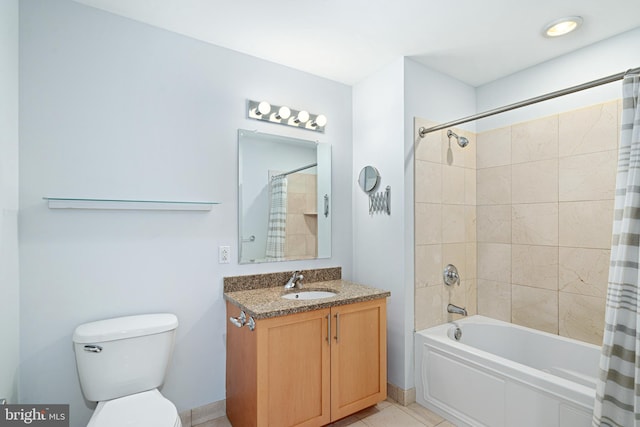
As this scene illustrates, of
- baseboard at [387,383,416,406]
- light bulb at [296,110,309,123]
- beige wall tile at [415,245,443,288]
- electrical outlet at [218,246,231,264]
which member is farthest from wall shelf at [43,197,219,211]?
baseboard at [387,383,416,406]

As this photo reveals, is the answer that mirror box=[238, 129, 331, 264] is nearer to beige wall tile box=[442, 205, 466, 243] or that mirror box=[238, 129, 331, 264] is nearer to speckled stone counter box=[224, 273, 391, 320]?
speckled stone counter box=[224, 273, 391, 320]

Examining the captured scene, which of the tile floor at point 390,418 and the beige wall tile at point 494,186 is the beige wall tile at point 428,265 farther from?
the tile floor at point 390,418

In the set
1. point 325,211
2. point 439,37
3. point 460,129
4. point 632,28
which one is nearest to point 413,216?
point 325,211

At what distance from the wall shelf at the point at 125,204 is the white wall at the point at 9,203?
0.17m

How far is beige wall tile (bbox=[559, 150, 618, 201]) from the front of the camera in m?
2.04

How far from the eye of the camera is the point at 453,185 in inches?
103

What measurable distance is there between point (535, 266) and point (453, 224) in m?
0.66

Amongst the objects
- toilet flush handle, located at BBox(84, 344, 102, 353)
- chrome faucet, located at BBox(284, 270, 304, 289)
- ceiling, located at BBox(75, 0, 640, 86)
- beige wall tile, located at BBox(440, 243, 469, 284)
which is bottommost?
toilet flush handle, located at BBox(84, 344, 102, 353)

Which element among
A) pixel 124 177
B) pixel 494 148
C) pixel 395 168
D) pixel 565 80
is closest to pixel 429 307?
pixel 395 168

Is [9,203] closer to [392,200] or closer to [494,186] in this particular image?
[392,200]

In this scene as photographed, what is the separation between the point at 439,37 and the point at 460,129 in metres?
0.85

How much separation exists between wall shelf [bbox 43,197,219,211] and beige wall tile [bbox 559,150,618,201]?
2.44m

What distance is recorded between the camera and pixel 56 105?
65.8 inches

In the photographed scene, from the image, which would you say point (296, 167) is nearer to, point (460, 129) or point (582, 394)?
point (460, 129)
